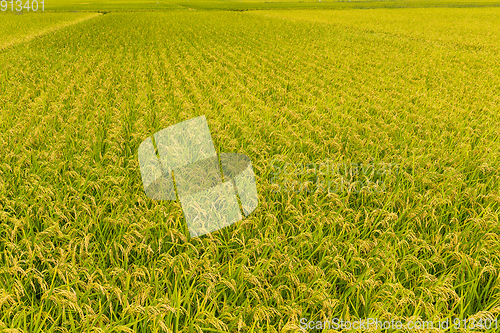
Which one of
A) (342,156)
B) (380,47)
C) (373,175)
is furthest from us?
(380,47)

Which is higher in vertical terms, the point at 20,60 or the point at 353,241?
the point at 20,60

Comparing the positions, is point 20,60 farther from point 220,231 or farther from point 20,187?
point 220,231

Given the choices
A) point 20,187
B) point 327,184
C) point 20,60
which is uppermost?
point 20,60

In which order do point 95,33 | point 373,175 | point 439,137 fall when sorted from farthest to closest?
point 95,33 → point 439,137 → point 373,175

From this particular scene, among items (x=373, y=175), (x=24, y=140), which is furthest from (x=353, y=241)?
(x=24, y=140)

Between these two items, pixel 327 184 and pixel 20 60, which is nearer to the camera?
pixel 327 184

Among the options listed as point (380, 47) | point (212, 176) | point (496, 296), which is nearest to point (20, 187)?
point (212, 176)

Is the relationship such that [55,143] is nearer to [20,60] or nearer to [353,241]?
[353,241]
